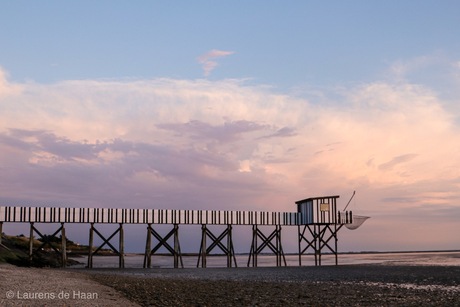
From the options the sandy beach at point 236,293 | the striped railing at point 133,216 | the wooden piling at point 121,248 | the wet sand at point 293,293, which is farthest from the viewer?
the wooden piling at point 121,248

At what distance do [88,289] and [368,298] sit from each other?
10.2 m

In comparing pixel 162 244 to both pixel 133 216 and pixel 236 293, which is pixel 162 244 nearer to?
pixel 133 216

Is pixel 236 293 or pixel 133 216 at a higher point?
pixel 133 216

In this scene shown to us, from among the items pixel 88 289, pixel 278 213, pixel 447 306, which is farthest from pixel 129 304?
pixel 278 213

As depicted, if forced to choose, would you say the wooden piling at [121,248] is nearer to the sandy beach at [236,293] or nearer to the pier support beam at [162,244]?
the pier support beam at [162,244]

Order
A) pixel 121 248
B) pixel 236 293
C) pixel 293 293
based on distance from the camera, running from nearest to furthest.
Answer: pixel 236 293
pixel 293 293
pixel 121 248

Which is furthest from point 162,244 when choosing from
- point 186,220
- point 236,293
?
point 236,293

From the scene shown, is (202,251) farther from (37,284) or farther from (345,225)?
(37,284)

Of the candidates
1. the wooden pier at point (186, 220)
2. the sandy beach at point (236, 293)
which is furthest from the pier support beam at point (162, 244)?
the sandy beach at point (236, 293)

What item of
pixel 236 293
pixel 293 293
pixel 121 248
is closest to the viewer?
pixel 236 293

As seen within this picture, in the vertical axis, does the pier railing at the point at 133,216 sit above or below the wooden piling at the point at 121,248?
above

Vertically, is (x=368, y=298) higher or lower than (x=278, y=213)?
lower

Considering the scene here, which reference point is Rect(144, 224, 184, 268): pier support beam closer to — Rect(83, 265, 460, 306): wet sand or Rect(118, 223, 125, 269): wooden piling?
Rect(118, 223, 125, 269): wooden piling

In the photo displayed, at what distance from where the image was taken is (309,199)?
55.4m
